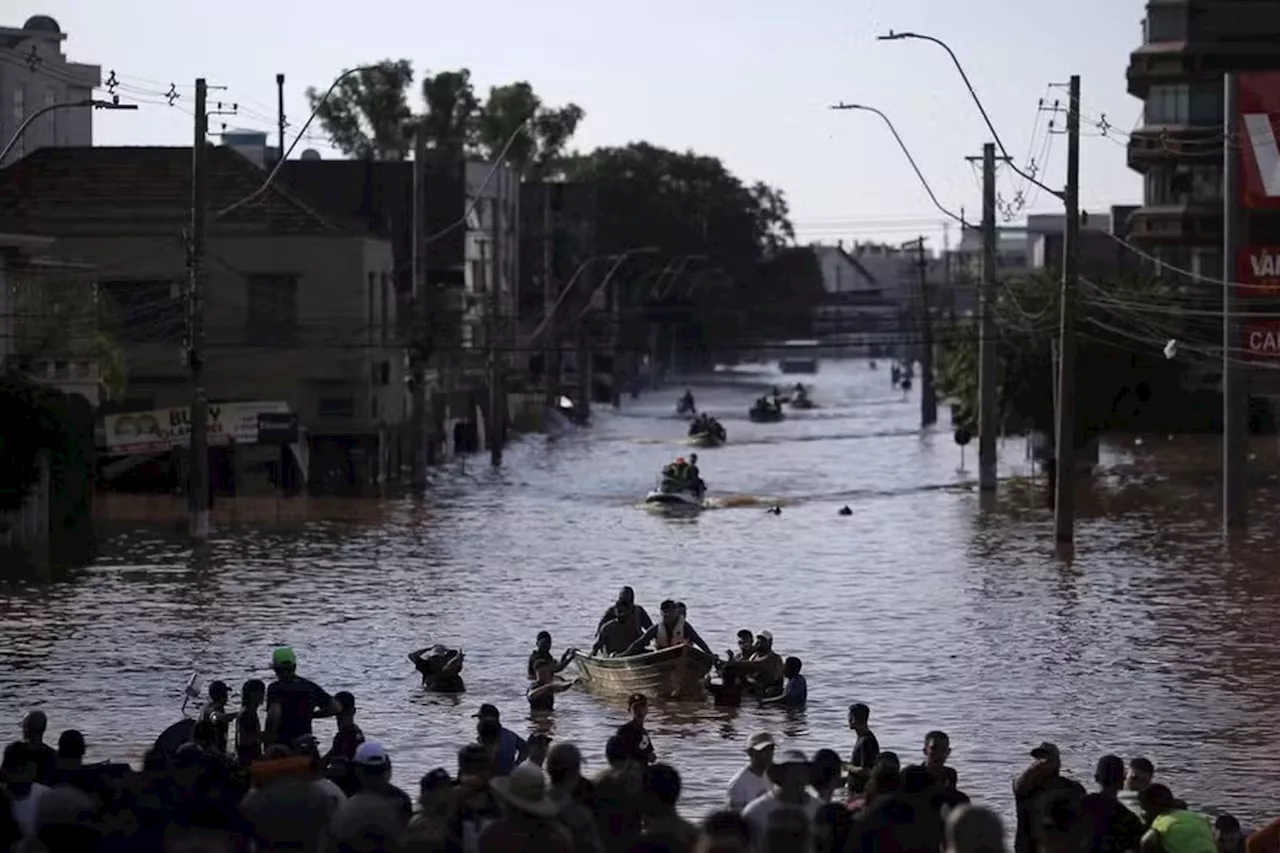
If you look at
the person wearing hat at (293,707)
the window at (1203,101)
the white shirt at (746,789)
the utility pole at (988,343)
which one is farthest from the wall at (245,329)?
the white shirt at (746,789)

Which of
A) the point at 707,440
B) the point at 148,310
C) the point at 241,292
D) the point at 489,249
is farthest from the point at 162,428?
the point at 489,249

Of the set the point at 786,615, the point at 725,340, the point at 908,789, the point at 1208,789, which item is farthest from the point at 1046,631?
the point at 725,340

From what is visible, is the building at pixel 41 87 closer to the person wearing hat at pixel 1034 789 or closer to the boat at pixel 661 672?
the boat at pixel 661 672

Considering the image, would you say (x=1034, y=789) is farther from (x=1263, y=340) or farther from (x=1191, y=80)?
(x=1191, y=80)

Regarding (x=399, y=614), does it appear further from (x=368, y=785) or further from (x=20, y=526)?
(x=368, y=785)

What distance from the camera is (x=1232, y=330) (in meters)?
49.4

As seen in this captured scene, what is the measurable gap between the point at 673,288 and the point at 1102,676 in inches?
4781

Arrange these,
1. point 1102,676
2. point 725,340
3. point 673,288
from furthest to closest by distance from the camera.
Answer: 1. point 725,340
2. point 673,288
3. point 1102,676

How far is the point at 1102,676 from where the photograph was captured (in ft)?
102

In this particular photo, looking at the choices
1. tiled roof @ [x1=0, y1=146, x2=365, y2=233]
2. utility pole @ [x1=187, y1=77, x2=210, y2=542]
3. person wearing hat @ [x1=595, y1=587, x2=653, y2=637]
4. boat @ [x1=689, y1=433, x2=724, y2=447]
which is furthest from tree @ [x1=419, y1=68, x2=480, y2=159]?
person wearing hat @ [x1=595, y1=587, x2=653, y2=637]

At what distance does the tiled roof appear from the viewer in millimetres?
67688

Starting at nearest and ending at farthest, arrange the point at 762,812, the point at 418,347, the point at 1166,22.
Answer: the point at 762,812
the point at 418,347
the point at 1166,22

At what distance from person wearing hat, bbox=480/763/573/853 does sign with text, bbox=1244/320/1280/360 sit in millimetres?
39012

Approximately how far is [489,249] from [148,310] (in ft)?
124
